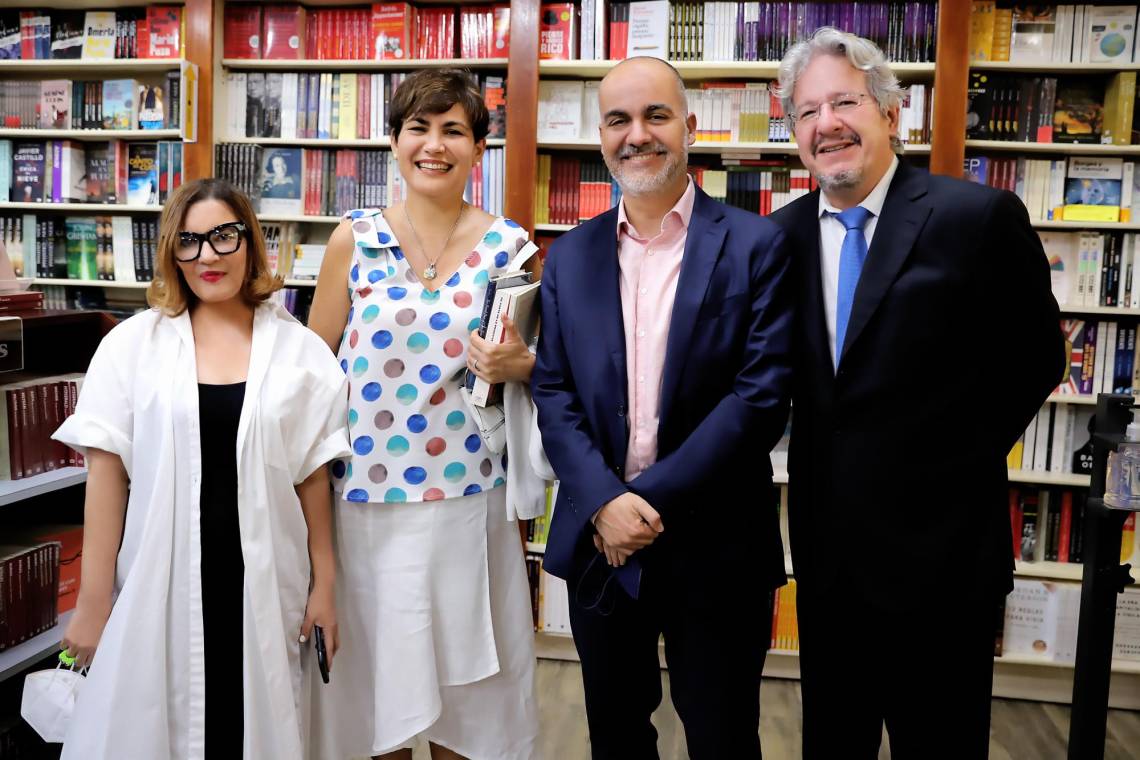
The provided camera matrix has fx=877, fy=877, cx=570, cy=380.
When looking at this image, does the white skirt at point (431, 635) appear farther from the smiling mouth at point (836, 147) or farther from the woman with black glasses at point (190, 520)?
the smiling mouth at point (836, 147)

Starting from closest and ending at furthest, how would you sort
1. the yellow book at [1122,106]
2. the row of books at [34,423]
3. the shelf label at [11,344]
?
the shelf label at [11,344] → the row of books at [34,423] → the yellow book at [1122,106]

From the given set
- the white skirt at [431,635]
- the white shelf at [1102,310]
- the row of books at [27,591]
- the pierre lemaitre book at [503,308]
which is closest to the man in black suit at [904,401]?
the pierre lemaitre book at [503,308]

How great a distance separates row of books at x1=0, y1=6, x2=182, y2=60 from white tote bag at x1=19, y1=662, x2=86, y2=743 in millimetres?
2895

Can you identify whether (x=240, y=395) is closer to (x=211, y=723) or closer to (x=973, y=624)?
(x=211, y=723)

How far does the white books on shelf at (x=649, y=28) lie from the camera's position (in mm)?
3393

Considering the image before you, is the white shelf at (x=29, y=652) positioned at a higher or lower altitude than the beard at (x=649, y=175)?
lower

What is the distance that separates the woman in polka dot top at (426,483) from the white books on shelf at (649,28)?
170 centimetres

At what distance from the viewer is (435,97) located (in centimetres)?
185

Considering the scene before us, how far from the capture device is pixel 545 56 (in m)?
3.44

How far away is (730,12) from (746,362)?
2222mm

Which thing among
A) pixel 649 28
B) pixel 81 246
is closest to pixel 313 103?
pixel 81 246

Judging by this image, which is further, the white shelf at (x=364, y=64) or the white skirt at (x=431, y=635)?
the white shelf at (x=364, y=64)

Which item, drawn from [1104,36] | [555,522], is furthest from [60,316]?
[1104,36]

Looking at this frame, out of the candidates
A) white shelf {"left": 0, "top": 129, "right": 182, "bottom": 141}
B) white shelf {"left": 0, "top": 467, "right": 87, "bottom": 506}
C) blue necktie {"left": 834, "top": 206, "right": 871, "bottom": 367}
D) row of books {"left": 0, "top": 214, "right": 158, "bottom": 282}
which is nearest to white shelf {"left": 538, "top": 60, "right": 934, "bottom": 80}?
white shelf {"left": 0, "top": 129, "right": 182, "bottom": 141}
